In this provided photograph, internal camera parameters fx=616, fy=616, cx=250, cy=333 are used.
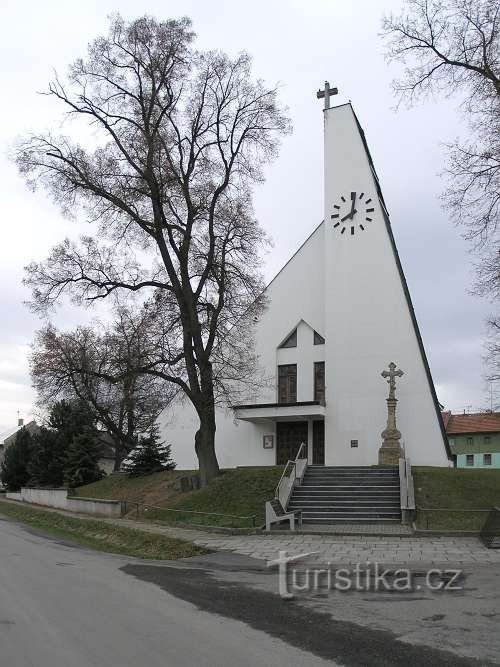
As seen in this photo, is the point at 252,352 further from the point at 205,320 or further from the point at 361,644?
the point at 361,644

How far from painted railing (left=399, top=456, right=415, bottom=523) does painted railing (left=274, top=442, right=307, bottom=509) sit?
3.49 metres

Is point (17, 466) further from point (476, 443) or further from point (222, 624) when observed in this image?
point (476, 443)

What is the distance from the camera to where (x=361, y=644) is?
600 cm

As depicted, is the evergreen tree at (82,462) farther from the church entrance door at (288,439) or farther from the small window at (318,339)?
the small window at (318,339)

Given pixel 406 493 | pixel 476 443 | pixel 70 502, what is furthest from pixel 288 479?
pixel 476 443

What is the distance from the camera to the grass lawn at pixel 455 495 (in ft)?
53.6

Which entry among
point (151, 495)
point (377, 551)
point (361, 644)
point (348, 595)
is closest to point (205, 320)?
point (151, 495)

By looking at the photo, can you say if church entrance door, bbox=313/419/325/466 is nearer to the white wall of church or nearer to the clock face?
the white wall of church

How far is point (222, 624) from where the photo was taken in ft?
22.4

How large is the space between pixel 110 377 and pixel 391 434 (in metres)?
11.5

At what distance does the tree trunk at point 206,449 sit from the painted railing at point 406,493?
6.97 m

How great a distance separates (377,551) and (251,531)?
14.9ft

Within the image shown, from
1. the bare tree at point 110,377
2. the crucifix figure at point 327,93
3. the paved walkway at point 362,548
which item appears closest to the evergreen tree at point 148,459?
the bare tree at point 110,377

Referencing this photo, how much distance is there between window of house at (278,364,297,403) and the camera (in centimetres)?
3108
